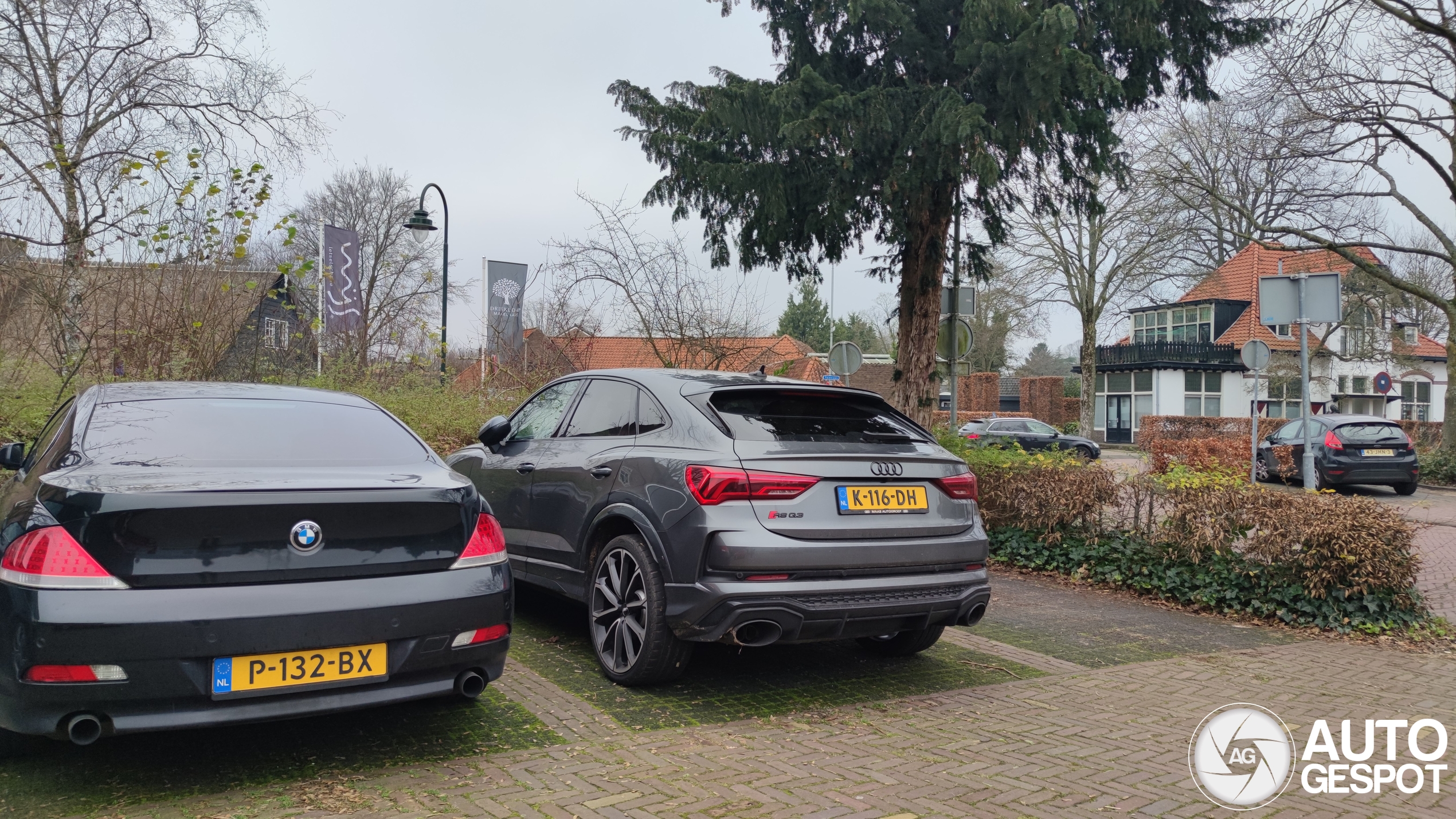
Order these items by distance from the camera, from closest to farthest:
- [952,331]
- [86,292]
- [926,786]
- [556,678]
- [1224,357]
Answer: [926,786] < [556,678] < [86,292] < [952,331] < [1224,357]

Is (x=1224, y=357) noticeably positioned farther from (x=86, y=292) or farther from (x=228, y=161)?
(x=86, y=292)

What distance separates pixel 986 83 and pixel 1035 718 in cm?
779

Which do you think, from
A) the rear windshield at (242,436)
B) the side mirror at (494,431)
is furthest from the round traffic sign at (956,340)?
the rear windshield at (242,436)

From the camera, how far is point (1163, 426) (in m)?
34.5

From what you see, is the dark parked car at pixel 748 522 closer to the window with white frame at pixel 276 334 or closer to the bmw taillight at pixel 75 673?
the bmw taillight at pixel 75 673

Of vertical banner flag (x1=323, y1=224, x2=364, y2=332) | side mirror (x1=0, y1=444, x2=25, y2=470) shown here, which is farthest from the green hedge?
vertical banner flag (x1=323, y1=224, x2=364, y2=332)

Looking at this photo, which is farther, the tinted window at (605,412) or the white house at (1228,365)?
the white house at (1228,365)

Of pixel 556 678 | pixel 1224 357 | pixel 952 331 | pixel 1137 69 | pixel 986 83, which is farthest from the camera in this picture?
pixel 1224 357

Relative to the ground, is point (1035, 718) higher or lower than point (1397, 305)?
lower

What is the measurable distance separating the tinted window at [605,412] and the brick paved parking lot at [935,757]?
4.25 feet

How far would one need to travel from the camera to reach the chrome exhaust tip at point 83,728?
122 inches

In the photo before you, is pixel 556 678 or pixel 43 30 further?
pixel 43 30

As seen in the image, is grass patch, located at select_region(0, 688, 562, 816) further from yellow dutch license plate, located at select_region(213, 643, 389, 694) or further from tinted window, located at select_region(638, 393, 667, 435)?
tinted window, located at select_region(638, 393, 667, 435)

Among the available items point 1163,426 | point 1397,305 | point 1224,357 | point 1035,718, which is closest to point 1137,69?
point 1035,718
